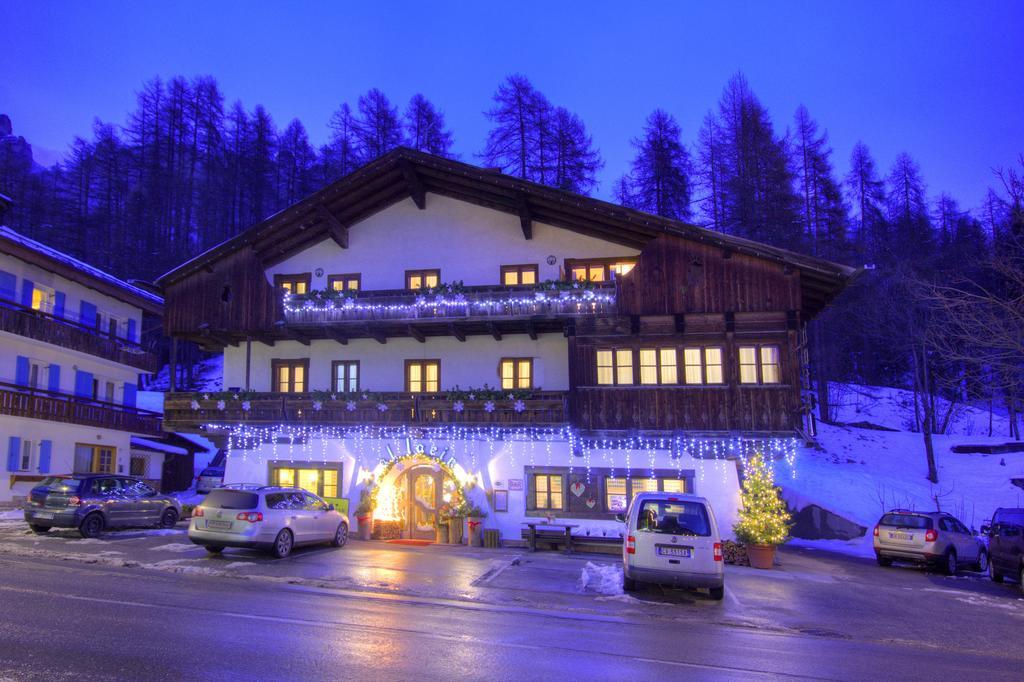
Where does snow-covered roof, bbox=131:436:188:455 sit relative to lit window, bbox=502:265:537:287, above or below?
below

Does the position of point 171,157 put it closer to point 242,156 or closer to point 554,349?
point 242,156

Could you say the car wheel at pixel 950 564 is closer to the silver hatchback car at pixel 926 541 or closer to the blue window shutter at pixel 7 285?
the silver hatchback car at pixel 926 541

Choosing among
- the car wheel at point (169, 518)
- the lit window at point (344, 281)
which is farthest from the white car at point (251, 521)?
the lit window at point (344, 281)

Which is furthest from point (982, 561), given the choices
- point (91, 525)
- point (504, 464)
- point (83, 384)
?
point (83, 384)

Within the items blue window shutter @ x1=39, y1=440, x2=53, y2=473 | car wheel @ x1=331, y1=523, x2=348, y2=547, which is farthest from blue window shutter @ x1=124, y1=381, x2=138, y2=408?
car wheel @ x1=331, y1=523, x2=348, y2=547

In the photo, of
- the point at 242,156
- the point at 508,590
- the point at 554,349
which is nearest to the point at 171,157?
the point at 242,156

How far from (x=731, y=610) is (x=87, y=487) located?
58.8 feet

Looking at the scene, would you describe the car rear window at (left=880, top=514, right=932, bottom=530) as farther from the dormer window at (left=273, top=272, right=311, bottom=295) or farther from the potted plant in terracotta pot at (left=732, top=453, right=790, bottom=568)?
the dormer window at (left=273, top=272, right=311, bottom=295)

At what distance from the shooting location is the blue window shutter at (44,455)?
3197 cm

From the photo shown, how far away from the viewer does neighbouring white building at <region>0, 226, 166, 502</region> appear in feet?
101

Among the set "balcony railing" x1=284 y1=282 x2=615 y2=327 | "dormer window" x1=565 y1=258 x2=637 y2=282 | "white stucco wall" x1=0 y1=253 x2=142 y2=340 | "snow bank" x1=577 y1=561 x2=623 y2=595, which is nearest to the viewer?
"snow bank" x1=577 y1=561 x2=623 y2=595

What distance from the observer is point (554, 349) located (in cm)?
2459

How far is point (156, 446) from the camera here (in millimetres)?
40625

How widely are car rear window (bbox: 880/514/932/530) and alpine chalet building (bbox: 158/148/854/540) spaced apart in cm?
341
